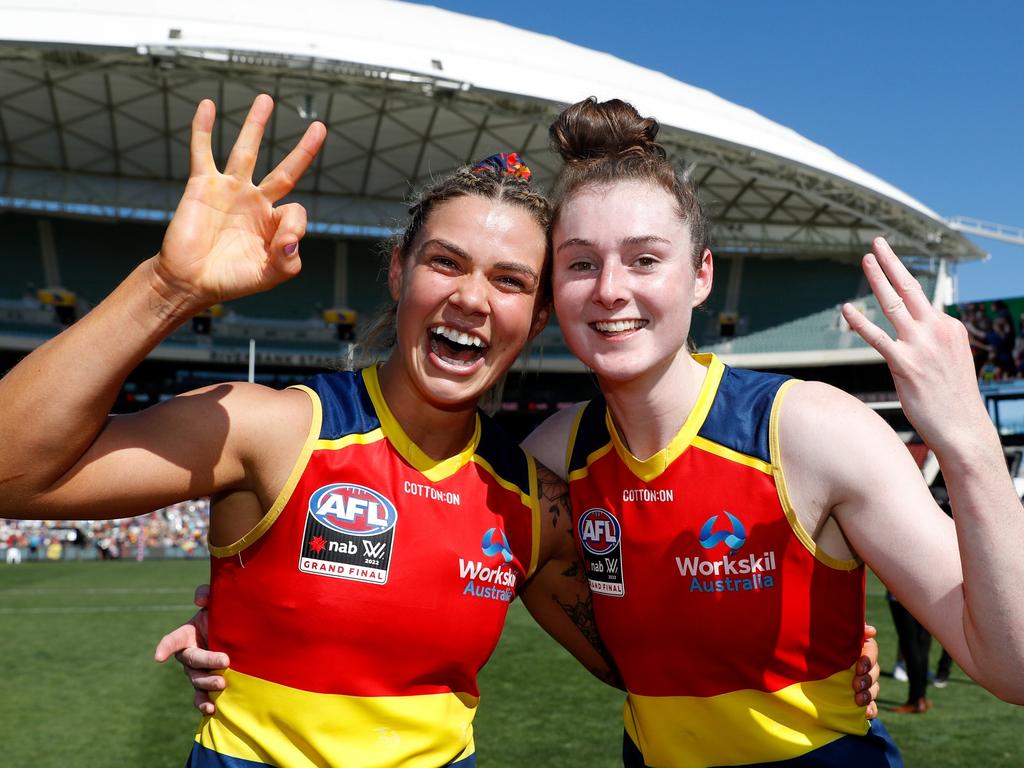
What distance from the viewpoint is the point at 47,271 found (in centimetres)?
3716

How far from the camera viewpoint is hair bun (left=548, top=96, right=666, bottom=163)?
8.34ft

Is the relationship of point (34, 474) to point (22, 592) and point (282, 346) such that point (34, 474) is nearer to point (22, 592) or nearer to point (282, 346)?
point (22, 592)

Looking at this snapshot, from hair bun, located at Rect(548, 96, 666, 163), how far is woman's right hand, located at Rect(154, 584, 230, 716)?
5.43 ft

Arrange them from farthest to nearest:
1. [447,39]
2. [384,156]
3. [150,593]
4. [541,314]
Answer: [384,156] → [447,39] → [150,593] → [541,314]

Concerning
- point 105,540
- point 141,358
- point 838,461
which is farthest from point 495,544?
point 105,540

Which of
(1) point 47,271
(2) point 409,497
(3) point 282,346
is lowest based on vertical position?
(2) point 409,497

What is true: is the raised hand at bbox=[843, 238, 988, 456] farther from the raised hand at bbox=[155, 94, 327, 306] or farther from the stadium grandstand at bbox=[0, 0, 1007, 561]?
the stadium grandstand at bbox=[0, 0, 1007, 561]

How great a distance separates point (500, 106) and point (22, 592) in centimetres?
1680

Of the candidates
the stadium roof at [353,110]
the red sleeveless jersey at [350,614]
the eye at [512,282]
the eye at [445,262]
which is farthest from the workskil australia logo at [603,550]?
the stadium roof at [353,110]

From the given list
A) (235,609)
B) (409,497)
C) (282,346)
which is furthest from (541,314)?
(282,346)

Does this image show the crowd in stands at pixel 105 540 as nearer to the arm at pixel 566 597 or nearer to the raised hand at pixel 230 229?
the arm at pixel 566 597

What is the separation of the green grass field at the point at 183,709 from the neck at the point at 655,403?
15.4 feet

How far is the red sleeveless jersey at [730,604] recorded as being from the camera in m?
2.29

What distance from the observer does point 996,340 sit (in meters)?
33.5
